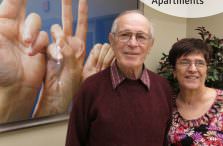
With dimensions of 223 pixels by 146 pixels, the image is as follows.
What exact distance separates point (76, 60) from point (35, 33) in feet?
1.32

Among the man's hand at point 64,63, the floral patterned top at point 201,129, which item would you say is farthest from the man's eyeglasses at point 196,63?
the man's hand at point 64,63

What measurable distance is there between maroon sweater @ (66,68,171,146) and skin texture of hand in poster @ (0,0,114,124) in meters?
0.59

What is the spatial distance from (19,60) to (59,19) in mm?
409

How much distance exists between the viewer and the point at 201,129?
1508 millimetres

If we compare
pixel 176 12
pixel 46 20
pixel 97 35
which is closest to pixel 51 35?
pixel 46 20

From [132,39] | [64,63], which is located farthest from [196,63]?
[64,63]

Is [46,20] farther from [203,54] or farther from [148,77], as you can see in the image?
[203,54]

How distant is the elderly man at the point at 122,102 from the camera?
1.31 meters

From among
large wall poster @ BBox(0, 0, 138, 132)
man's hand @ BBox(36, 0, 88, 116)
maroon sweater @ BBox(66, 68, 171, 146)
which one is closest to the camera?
maroon sweater @ BBox(66, 68, 171, 146)

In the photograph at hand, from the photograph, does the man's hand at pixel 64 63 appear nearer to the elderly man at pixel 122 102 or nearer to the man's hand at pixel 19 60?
the man's hand at pixel 19 60

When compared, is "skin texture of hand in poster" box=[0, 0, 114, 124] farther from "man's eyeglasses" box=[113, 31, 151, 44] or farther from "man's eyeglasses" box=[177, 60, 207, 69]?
"man's eyeglasses" box=[177, 60, 207, 69]

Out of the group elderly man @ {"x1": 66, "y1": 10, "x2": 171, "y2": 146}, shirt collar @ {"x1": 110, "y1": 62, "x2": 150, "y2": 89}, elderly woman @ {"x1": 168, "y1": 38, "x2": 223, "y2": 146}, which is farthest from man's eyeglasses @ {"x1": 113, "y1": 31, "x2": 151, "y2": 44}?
elderly woman @ {"x1": 168, "y1": 38, "x2": 223, "y2": 146}

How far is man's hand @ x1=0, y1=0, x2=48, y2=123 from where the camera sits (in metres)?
1.70

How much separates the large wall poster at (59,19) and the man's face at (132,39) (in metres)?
0.72
